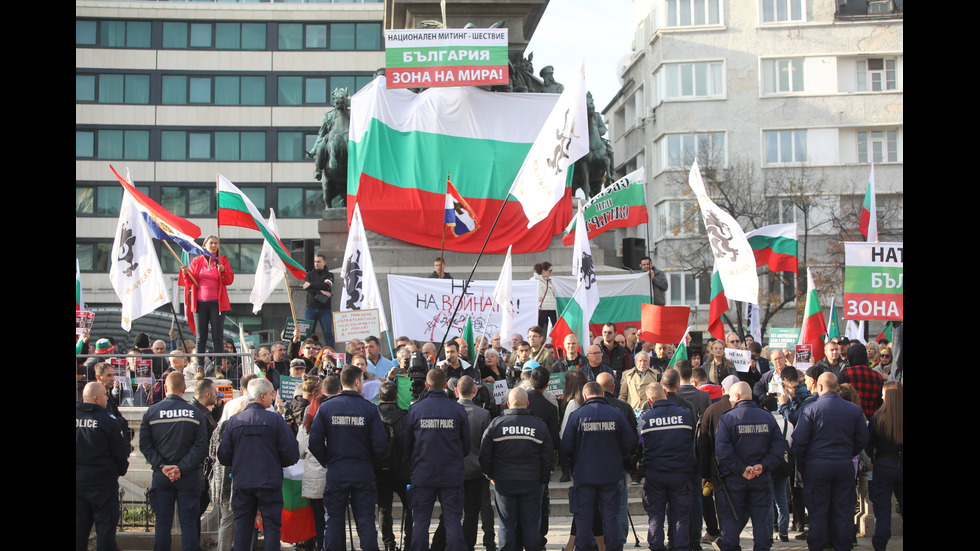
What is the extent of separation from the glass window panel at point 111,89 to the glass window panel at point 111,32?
1.78 m

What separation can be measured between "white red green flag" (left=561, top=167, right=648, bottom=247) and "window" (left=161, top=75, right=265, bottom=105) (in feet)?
137

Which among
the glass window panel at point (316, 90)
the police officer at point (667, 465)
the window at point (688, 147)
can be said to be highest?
the glass window panel at point (316, 90)

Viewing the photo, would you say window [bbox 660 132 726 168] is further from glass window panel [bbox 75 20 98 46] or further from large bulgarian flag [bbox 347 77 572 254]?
large bulgarian flag [bbox 347 77 572 254]

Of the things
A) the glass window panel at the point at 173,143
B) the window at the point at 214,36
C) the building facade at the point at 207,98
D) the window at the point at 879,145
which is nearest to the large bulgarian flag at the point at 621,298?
the window at the point at 879,145

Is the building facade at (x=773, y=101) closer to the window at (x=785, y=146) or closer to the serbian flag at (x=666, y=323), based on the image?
the window at (x=785, y=146)

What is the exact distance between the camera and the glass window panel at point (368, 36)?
189 ft

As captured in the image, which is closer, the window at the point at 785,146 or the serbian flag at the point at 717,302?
the serbian flag at the point at 717,302

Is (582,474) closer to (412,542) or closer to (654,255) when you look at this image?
(412,542)

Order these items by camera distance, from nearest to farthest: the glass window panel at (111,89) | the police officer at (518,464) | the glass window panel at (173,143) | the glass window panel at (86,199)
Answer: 1. the police officer at (518,464)
2. the glass window panel at (86,199)
3. the glass window panel at (173,143)
4. the glass window panel at (111,89)

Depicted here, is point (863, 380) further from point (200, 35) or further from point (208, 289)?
point (200, 35)

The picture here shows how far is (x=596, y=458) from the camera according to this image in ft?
33.0

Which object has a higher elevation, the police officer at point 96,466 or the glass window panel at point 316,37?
the glass window panel at point 316,37

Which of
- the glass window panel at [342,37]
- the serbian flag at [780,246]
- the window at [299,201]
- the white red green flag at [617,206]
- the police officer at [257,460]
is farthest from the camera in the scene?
the glass window panel at [342,37]
